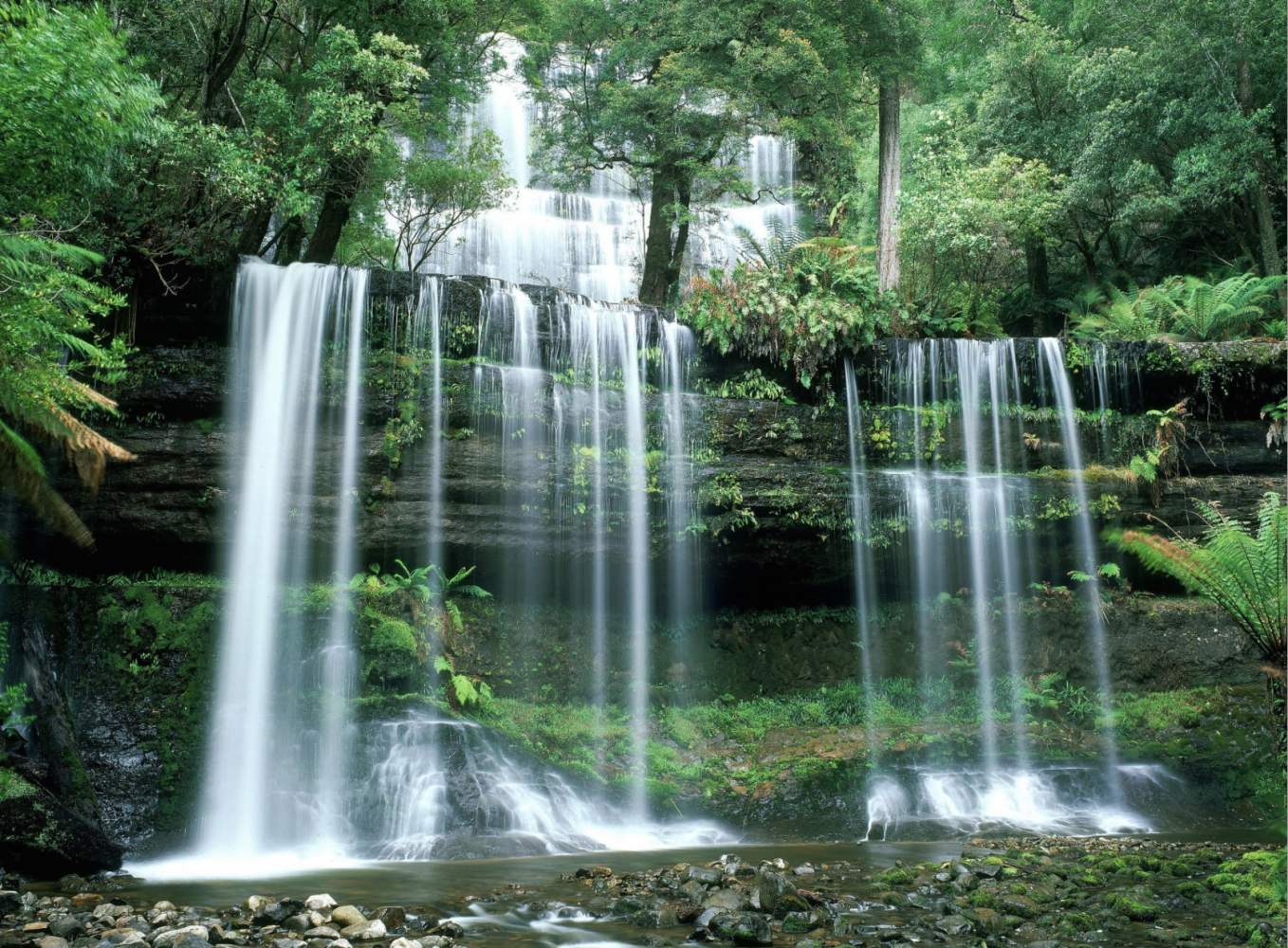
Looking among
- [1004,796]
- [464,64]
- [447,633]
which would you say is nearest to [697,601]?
[447,633]

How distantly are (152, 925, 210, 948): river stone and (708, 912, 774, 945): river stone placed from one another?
9.95ft

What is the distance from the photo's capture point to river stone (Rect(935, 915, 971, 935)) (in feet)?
17.6

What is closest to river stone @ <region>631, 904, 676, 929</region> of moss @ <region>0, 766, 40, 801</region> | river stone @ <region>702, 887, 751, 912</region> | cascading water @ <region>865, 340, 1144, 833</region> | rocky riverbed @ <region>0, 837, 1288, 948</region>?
rocky riverbed @ <region>0, 837, 1288, 948</region>

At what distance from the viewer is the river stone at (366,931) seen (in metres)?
5.25

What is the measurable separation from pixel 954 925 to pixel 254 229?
43.1 ft

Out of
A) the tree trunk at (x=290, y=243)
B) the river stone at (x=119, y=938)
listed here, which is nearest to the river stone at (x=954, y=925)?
the river stone at (x=119, y=938)

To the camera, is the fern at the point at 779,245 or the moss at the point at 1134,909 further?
the fern at the point at 779,245

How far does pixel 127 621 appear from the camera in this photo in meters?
10.4

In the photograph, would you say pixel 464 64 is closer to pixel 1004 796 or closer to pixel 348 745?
pixel 348 745

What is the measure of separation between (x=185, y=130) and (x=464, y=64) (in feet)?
20.6

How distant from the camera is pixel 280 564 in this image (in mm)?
11219

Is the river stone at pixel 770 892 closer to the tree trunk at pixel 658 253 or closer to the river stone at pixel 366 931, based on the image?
the river stone at pixel 366 931

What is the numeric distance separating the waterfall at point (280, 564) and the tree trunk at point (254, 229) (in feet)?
5.85

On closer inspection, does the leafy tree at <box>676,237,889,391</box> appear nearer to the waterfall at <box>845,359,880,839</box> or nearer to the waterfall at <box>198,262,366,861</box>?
the waterfall at <box>845,359,880,839</box>
